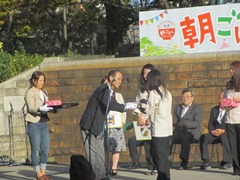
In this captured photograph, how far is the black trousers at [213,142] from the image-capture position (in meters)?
14.3

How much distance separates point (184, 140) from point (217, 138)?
638mm

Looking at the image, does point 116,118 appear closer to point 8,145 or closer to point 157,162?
point 157,162

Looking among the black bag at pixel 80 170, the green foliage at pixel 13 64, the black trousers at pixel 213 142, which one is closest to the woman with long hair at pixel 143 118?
the black trousers at pixel 213 142

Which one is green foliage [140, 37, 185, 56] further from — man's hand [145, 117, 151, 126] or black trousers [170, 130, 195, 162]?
man's hand [145, 117, 151, 126]

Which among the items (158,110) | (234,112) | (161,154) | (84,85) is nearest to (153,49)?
(84,85)

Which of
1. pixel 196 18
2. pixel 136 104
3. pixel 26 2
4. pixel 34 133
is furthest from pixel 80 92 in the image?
pixel 26 2

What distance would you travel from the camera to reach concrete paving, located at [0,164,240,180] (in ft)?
43.5

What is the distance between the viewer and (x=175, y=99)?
1694cm

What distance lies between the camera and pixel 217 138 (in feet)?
48.0

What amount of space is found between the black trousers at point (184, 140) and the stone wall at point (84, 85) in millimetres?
1922

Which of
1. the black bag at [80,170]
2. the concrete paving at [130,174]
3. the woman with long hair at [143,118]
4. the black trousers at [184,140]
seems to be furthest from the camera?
the black trousers at [184,140]

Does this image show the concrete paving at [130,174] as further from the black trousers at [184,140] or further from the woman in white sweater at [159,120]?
the woman in white sweater at [159,120]

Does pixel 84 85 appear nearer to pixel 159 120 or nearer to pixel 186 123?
pixel 186 123

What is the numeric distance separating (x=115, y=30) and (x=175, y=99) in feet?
64.8
